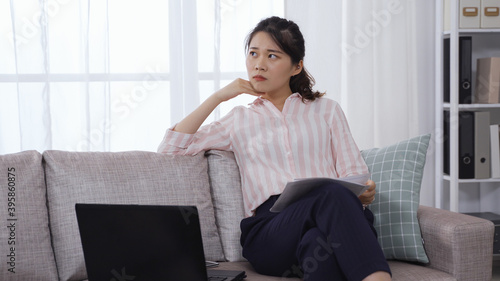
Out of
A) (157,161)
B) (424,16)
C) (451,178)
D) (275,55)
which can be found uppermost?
(424,16)

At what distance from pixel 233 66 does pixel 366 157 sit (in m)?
1.11

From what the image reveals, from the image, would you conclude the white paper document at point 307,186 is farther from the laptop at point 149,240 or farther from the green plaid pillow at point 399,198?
the laptop at point 149,240

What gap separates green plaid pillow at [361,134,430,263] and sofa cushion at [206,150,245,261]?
0.47 metres

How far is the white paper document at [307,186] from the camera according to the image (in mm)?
1846

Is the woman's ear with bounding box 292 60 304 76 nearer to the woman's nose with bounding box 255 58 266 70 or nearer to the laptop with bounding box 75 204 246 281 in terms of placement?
the woman's nose with bounding box 255 58 266 70

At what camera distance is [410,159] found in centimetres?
226

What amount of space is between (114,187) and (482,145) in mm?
2011

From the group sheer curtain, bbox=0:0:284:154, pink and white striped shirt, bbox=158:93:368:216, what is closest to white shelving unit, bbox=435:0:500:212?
sheer curtain, bbox=0:0:284:154

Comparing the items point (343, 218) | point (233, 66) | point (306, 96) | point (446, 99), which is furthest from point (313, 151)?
point (446, 99)

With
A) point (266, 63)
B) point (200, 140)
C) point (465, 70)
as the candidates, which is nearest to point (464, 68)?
point (465, 70)

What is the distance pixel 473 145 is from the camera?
3271mm

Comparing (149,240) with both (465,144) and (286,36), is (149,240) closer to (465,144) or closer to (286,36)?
(286,36)

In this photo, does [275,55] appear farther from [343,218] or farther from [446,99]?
[446,99]

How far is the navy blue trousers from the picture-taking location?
5.58 ft
